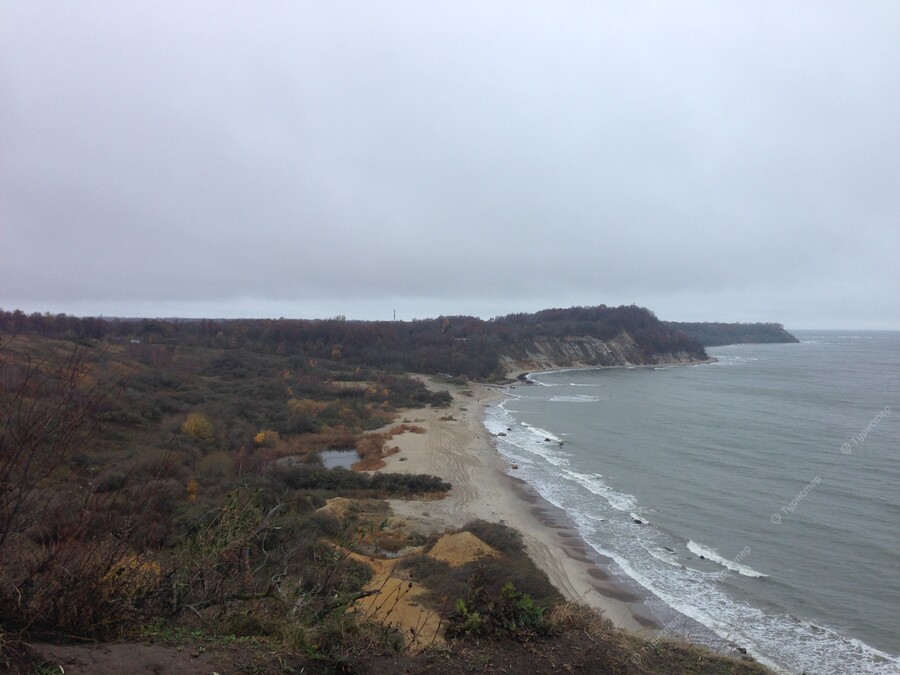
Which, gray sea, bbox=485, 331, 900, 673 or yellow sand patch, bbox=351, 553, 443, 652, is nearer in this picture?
yellow sand patch, bbox=351, 553, 443, 652

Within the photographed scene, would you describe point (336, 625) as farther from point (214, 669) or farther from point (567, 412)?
point (567, 412)

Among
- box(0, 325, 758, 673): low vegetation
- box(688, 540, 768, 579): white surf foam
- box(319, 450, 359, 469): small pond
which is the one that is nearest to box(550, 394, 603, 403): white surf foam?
box(319, 450, 359, 469): small pond

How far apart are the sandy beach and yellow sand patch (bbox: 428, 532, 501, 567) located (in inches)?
78.2

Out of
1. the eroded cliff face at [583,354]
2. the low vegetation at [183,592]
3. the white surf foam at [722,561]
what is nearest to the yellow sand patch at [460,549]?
the low vegetation at [183,592]

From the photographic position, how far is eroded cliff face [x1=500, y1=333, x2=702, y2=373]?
341 ft

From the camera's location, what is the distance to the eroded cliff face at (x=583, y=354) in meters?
104

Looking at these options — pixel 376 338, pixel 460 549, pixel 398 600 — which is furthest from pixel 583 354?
pixel 398 600

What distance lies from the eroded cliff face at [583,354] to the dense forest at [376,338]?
5.80 ft

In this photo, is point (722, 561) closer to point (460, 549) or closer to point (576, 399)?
point (460, 549)

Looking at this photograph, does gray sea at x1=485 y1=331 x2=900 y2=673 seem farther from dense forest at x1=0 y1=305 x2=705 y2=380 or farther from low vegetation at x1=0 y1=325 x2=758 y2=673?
dense forest at x1=0 y1=305 x2=705 y2=380

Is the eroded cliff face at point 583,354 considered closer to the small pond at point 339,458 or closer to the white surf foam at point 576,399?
the white surf foam at point 576,399

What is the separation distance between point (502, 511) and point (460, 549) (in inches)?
280

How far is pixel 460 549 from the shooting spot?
1398 cm

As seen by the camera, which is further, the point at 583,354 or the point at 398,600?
the point at 583,354
